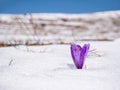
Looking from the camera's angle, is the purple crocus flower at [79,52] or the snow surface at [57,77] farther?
the purple crocus flower at [79,52]

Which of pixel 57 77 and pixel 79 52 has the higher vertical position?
pixel 79 52

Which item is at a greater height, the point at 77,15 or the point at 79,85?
the point at 77,15

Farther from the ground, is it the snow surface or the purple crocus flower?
the purple crocus flower

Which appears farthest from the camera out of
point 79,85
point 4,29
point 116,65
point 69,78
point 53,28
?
point 53,28

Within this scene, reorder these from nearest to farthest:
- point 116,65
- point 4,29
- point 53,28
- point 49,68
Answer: point 49,68, point 116,65, point 4,29, point 53,28

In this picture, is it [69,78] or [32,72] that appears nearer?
[69,78]

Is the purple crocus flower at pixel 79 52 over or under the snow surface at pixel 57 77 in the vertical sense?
over

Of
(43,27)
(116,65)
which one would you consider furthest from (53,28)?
(116,65)

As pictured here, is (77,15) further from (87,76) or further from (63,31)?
(87,76)

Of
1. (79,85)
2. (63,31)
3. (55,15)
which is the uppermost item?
(55,15)

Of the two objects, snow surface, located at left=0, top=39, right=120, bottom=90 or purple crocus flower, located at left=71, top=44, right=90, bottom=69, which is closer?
snow surface, located at left=0, top=39, right=120, bottom=90
